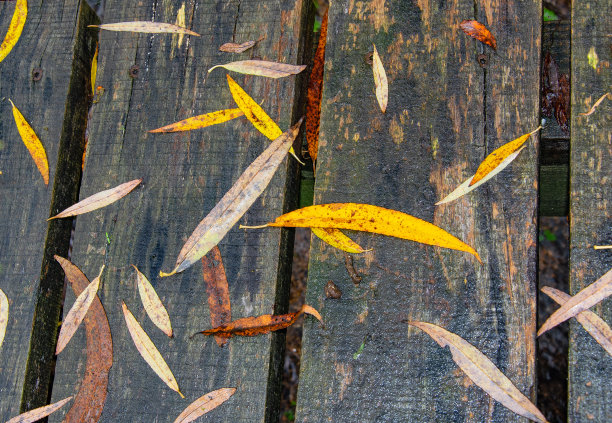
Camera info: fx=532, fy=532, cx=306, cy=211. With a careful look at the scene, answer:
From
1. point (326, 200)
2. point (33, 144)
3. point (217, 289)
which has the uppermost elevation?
point (33, 144)

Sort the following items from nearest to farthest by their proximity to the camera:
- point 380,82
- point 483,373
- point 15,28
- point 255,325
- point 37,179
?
point 483,373, point 255,325, point 380,82, point 37,179, point 15,28

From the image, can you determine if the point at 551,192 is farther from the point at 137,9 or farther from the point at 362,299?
the point at 137,9

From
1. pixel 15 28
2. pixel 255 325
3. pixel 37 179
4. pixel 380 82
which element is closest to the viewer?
pixel 255 325

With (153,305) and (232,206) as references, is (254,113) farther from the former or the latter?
(153,305)

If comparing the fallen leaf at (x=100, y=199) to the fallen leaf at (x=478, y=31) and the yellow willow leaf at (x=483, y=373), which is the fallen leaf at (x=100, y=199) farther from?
the fallen leaf at (x=478, y=31)

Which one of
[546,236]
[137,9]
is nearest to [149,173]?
[137,9]

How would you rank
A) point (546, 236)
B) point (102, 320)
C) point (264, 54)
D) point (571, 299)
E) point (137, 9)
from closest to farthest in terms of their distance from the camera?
point (571, 299)
point (102, 320)
point (264, 54)
point (137, 9)
point (546, 236)

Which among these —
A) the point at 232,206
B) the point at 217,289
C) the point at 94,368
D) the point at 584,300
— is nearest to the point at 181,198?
the point at 232,206
